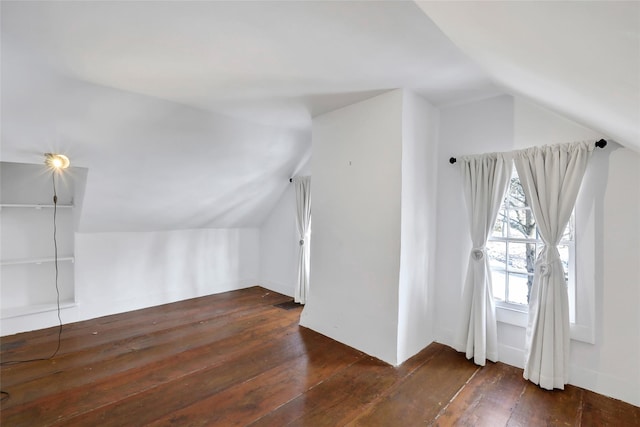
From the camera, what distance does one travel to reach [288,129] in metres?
3.76

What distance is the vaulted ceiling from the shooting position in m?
1.18

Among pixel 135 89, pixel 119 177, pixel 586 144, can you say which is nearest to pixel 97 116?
pixel 135 89

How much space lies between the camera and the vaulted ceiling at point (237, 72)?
118 centimetres

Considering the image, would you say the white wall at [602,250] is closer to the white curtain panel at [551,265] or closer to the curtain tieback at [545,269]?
the white curtain panel at [551,265]

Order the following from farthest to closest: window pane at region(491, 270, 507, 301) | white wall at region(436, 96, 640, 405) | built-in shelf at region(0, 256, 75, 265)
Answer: built-in shelf at region(0, 256, 75, 265) → window pane at region(491, 270, 507, 301) → white wall at region(436, 96, 640, 405)

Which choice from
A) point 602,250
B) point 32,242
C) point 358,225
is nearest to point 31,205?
point 32,242

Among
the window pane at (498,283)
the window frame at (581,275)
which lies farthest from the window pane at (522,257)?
the window frame at (581,275)

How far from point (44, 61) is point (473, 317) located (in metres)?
3.94

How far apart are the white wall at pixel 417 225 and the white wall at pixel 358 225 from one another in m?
0.08

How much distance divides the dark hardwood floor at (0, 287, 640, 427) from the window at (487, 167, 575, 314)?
66 centimetres

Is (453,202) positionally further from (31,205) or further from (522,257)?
(31,205)

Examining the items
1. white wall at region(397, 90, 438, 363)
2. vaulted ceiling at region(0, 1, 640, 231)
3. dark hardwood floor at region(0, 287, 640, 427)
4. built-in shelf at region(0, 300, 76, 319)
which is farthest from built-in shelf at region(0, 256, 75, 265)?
white wall at region(397, 90, 438, 363)

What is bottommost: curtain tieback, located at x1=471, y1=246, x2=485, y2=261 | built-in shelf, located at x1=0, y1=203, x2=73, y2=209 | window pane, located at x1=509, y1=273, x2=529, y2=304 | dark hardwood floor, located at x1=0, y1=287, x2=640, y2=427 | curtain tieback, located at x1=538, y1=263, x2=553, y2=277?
dark hardwood floor, located at x1=0, y1=287, x2=640, y2=427

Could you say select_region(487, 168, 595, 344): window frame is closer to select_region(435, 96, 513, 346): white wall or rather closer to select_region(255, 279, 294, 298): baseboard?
select_region(435, 96, 513, 346): white wall
